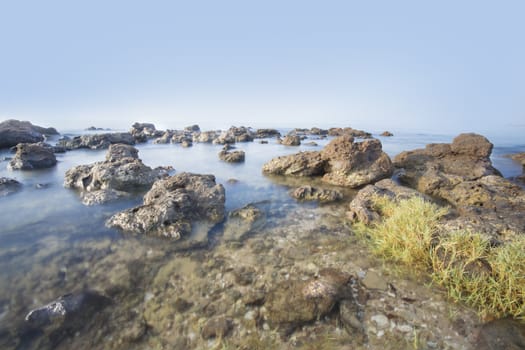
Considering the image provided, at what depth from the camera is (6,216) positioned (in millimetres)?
6605

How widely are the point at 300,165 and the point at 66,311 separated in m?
10.5

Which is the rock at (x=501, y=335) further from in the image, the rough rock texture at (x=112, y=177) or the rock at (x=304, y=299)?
the rough rock texture at (x=112, y=177)

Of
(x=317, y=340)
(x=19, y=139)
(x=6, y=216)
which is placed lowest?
(x=317, y=340)

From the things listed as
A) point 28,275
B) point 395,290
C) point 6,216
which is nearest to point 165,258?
point 28,275

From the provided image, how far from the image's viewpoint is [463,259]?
3.57 metres

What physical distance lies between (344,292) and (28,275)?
567 cm

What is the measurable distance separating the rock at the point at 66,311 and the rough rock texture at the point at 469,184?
6563mm

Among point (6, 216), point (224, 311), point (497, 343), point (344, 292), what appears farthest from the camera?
point (6, 216)

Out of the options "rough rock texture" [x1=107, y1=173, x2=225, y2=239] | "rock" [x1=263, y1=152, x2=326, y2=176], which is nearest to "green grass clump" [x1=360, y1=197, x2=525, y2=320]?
"rough rock texture" [x1=107, y1=173, x2=225, y2=239]

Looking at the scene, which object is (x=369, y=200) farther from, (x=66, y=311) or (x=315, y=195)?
(x=66, y=311)

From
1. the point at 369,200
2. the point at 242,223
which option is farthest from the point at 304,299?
the point at 369,200

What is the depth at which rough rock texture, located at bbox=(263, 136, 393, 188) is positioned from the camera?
1008 centimetres

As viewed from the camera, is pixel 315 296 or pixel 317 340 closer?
pixel 317 340

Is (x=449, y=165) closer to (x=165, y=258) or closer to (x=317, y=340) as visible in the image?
(x=317, y=340)
